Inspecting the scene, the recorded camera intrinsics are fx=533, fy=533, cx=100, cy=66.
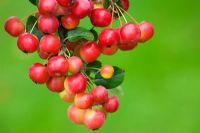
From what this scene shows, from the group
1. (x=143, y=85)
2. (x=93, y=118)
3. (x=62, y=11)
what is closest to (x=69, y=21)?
(x=62, y=11)

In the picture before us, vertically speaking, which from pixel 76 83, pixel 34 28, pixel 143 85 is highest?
pixel 34 28

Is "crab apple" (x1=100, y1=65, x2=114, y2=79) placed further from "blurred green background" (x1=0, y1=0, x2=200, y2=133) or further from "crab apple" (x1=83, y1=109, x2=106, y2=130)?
"blurred green background" (x1=0, y1=0, x2=200, y2=133)

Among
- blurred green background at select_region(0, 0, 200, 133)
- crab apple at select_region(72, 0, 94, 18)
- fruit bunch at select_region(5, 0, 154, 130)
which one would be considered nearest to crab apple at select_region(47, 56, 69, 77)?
fruit bunch at select_region(5, 0, 154, 130)

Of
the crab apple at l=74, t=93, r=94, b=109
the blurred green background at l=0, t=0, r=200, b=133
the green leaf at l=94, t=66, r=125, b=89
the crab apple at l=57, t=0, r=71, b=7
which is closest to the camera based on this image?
the crab apple at l=57, t=0, r=71, b=7

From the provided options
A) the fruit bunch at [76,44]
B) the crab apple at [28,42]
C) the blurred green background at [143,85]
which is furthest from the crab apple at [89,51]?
the blurred green background at [143,85]

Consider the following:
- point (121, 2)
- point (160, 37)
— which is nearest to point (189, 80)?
point (160, 37)

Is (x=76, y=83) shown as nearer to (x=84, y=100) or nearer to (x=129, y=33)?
(x=84, y=100)

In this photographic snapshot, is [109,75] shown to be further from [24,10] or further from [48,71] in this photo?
[24,10]
